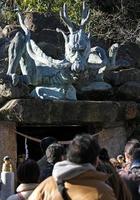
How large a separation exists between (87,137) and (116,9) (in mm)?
14162

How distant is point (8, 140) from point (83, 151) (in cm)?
727

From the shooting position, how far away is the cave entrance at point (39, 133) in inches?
452

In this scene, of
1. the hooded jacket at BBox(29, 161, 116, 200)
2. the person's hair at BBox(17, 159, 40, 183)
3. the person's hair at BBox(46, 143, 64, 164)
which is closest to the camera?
the hooded jacket at BBox(29, 161, 116, 200)

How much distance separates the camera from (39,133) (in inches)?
470

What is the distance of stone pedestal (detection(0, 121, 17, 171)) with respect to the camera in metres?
10.4

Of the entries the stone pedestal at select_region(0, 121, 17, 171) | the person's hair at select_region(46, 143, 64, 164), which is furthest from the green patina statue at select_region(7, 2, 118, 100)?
the person's hair at select_region(46, 143, 64, 164)

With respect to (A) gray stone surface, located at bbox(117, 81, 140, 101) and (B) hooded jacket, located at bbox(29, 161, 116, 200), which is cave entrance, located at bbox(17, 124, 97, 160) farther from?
(B) hooded jacket, located at bbox(29, 161, 116, 200)

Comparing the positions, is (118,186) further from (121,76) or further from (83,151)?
(121,76)

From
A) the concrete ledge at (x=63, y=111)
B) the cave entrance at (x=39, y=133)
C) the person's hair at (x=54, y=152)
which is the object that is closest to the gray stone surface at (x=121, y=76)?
the concrete ledge at (x=63, y=111)

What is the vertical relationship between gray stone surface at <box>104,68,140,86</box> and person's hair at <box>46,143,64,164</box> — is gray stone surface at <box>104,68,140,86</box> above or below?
below

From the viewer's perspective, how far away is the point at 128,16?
1717cm

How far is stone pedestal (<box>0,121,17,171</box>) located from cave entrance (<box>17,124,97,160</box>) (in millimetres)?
893

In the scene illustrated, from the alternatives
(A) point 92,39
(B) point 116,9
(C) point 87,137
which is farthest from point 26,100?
(B) point 116,9

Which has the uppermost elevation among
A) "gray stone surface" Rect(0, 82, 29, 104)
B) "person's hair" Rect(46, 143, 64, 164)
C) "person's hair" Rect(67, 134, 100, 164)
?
"person's hair" Rect(67, 134, 100, 164)
